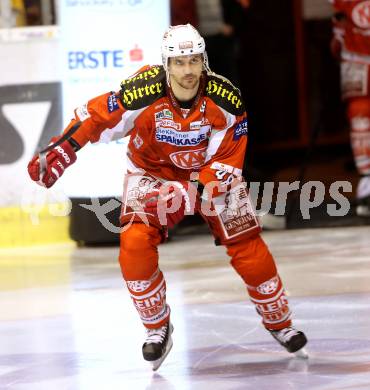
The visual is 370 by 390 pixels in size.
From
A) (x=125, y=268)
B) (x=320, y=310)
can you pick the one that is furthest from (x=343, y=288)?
(x=125, y=268)

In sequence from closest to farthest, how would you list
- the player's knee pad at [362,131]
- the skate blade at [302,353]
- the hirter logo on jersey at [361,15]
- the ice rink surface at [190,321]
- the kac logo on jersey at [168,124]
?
the ice rink surface at [190,321], the kac logo on jersey at [168,124], the skate blade at [302,353], the hirter logo on jersey at [361,15], the player's knee pad at [362,131]

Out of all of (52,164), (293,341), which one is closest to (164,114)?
Answer: (52,164)

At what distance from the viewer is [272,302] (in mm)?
4902

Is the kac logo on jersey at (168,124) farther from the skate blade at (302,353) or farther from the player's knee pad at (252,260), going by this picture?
the skate blade at (302,353)

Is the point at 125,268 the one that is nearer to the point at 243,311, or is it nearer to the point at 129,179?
the point at 129,179

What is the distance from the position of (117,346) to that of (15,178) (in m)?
3.36

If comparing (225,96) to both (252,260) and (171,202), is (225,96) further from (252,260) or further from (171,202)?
(252,260)

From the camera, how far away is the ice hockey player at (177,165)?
4770 mm

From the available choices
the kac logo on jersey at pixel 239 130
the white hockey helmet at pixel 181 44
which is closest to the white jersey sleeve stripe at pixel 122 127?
the white hockey helmet at pixel 181 44

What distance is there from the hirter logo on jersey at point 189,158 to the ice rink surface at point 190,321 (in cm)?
78

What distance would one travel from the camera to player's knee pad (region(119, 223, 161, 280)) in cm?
473

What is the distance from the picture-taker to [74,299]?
652cm

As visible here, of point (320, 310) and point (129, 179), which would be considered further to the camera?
point (320, 310)

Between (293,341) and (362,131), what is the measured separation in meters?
4.11
